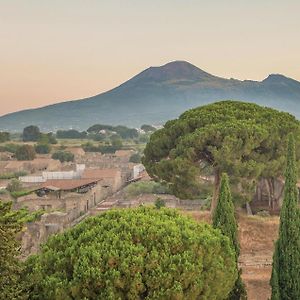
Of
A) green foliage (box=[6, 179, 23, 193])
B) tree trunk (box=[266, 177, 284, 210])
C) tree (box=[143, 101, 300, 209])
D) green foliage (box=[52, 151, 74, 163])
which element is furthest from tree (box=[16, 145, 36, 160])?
tree (box=[143, 101, 300, 209])

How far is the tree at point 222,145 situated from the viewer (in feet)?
64.4

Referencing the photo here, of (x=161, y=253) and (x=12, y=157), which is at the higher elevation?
(x=161, y=253)

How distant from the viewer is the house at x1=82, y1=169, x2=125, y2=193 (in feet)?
163

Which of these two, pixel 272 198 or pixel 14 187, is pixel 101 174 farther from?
pixel 272 198

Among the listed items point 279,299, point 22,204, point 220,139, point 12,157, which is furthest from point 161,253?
point 12,157

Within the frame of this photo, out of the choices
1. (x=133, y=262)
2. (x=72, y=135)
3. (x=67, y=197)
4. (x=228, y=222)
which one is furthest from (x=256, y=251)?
(x=72, y=135)

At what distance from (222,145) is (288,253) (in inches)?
289

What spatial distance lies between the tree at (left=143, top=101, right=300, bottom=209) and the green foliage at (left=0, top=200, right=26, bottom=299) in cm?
1017

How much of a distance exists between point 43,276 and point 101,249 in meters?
1.35

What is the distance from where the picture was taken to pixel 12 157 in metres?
78.1

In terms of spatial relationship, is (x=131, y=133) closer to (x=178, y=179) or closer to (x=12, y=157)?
(x=12, y=157)

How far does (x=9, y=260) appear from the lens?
10.2m

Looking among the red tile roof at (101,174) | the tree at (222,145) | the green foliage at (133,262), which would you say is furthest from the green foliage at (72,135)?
the green foliage at (133,262)

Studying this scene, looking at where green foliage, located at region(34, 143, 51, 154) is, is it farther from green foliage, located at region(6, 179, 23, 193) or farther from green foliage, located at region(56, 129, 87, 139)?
green foliage, located at region(56, 129, 87, 139)
